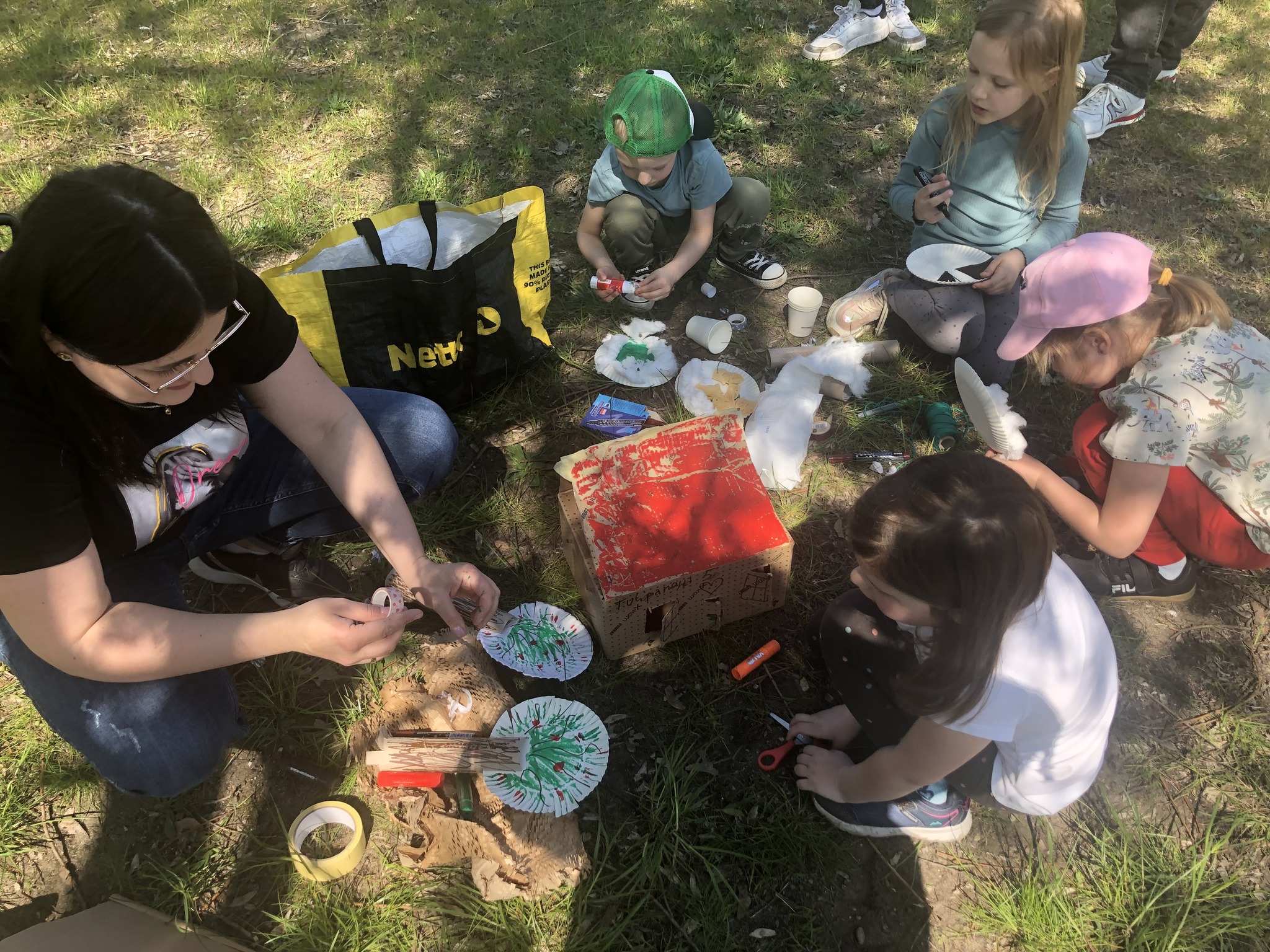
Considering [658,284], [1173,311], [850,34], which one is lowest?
[658,284]

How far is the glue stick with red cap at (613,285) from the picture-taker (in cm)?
288

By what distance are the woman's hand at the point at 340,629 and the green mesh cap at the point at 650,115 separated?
1.82 meters

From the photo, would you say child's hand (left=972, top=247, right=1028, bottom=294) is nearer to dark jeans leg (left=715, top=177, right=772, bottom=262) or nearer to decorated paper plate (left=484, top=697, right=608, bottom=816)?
dark jeans leg (left=715, top=177, right=772, bottom=262)

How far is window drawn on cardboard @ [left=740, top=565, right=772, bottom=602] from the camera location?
6.66 ft

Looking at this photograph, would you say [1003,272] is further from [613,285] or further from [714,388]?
[613,285]

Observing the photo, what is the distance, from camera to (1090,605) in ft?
5.14

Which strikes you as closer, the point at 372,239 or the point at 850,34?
the point at 372,239

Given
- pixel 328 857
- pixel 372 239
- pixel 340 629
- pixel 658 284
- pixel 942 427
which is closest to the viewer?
pixel 340 629

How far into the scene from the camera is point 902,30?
432cm

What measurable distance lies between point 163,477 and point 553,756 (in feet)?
3.69

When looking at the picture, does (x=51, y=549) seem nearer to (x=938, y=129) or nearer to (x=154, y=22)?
(x=938, y=129)

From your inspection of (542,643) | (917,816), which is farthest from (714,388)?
(917,816)

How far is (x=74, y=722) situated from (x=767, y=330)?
Answer: 253 cm

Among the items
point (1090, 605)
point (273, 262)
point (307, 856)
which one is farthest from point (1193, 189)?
point (307, 856)
